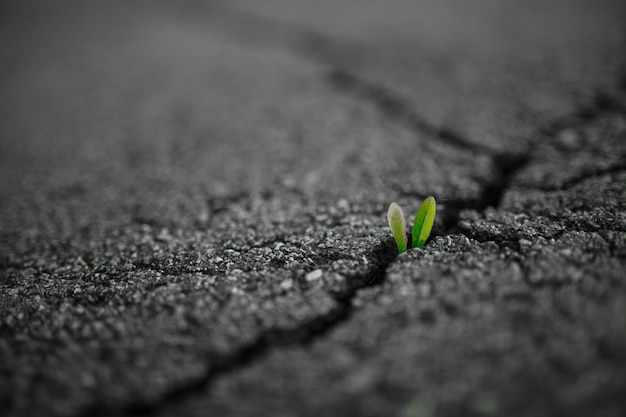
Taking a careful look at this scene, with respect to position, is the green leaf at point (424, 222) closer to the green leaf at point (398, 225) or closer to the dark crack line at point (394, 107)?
the green leaf at point (398, 225)

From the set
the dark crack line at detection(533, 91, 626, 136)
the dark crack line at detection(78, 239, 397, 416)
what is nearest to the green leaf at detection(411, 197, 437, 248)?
the dark crack line at detection(78, 239, 397, 416)

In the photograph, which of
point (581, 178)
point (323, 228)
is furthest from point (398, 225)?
point (581, 178)

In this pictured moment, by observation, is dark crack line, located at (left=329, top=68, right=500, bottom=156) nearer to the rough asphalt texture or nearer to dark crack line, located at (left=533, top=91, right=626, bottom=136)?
the rough asphalt texture

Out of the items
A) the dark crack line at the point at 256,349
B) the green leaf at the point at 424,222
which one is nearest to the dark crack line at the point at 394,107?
the green leaf at the point at 424,222

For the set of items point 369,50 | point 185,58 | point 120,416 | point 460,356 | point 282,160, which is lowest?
point 120,416

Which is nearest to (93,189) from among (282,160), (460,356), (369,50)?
(282,160)

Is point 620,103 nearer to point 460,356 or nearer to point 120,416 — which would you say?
point 460,356
